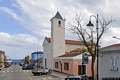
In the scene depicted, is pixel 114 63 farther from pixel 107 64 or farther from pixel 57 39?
pixel 57 39

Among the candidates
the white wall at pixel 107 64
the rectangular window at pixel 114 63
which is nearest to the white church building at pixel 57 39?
the white wall at pixel 107 64

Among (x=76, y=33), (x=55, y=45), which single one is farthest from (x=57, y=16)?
(x=76, y=33)

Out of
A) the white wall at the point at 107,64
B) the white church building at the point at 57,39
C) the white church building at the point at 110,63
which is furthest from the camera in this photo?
the white church building at the point at 57,39

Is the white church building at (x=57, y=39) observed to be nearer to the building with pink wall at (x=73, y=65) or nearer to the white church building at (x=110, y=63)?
the building with pink wall at (x=73, y=65)

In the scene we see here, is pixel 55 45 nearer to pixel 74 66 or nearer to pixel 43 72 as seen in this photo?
pixel 43 72

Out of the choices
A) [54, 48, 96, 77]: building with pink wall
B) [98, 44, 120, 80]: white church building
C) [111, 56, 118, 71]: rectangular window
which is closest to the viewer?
[98, 44, 120, 80]: white church building

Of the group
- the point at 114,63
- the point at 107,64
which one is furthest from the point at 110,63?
the point at 114,63

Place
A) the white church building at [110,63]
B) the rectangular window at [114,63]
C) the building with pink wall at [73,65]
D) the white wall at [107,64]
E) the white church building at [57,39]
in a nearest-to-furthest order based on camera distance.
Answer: the white church building at [110,63]
the rectangular window at [114,63]
the white wall at [107,64]
the building with pink wall at [73,65]
the white church building at [57,39]

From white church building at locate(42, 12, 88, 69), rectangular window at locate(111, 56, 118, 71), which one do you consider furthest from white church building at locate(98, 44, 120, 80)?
white church building at locate(42, 12, 88, 69)

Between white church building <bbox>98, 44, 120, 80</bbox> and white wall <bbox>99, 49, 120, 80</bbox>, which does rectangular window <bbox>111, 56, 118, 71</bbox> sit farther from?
white wall <bbox>99, 49, 120, 80</bbox>

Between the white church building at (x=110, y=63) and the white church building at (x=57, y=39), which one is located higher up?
the white church building at (x=57, y=39)

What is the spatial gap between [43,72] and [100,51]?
67.2 ft

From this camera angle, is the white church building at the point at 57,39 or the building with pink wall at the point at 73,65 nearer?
the building with pink wall at the point at 73,65

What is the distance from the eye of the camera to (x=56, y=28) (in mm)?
53656
